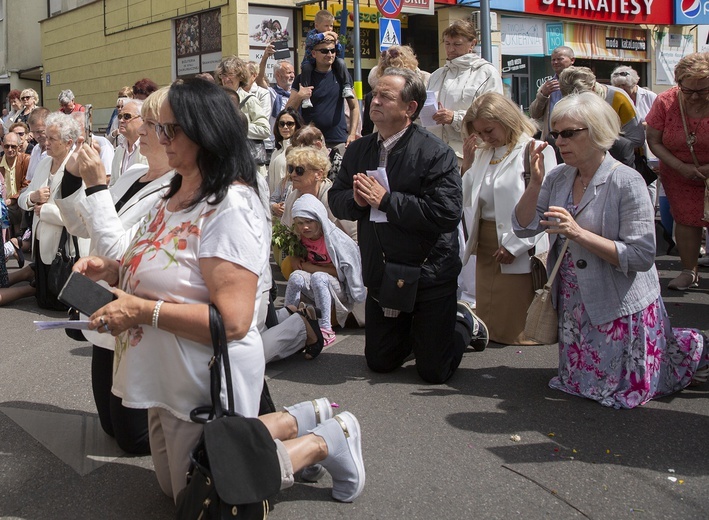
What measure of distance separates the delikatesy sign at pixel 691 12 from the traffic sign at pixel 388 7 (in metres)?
16.0

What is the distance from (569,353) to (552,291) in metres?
0.36

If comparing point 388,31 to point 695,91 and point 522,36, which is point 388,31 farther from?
point 522,36

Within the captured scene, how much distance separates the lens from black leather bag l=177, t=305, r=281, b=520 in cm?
267

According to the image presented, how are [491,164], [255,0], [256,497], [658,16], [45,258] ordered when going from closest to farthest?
[256,497] → [491,164] → [45,258] → [255,0] → [658,16]

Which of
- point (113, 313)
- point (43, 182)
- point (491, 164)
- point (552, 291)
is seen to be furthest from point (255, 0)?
point (113, 313)

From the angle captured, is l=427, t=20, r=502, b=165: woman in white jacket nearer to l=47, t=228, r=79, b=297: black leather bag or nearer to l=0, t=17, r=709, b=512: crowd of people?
l=0, t=17, r=709, b=512: crowd of people

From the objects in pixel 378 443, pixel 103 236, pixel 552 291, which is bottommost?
pixel 378 443

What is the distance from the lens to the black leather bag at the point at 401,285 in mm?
4766

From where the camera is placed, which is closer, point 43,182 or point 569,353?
point 569,353

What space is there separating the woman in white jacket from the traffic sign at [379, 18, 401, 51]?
14.1ft

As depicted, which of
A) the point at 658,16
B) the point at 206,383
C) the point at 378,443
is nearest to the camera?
the point at 206,383

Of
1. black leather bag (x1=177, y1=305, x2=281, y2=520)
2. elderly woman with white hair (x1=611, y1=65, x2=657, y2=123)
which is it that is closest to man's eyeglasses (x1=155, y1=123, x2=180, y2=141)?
black leather bag (x1=177, y1=305, x2=281, y2=520)

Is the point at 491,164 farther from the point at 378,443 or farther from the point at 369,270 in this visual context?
the point at 378,443

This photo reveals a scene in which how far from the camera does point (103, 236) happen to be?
3.53 meters
